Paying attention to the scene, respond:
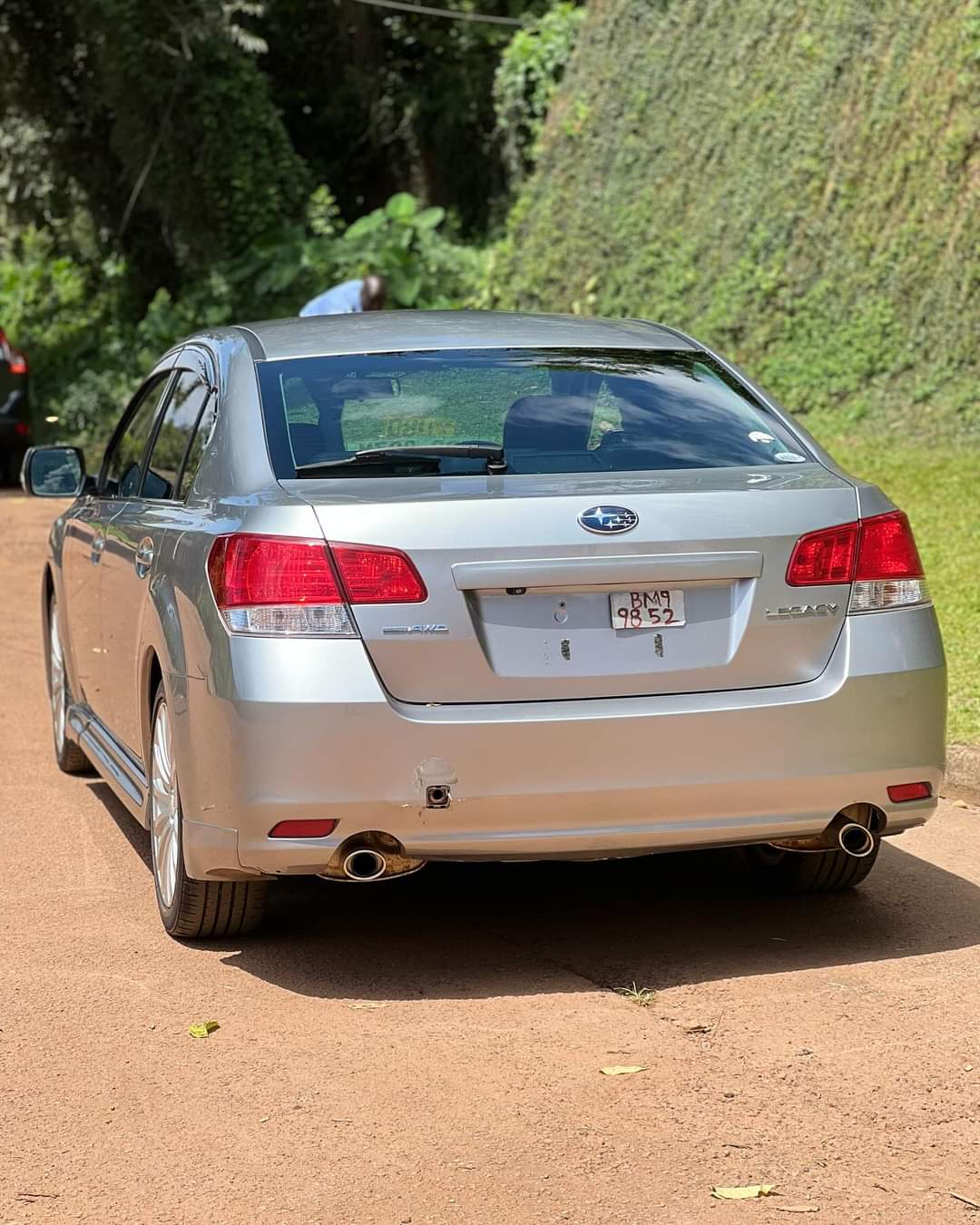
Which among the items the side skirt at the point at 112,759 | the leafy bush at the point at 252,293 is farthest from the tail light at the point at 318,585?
the leafy bush at the point at 252,293

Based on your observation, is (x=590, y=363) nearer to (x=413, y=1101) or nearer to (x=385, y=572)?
(x=385, y=572)

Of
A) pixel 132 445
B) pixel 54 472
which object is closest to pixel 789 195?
pixel 54 472

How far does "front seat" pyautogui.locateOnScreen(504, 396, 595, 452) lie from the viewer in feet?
17.0

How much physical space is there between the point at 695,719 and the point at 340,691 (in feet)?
2.81

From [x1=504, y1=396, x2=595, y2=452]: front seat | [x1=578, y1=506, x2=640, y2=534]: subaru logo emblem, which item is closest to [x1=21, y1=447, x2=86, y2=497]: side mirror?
[x1=504, y1=396, x2=595, y2=452]: front seat

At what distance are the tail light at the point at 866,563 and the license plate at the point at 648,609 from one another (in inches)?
11.7

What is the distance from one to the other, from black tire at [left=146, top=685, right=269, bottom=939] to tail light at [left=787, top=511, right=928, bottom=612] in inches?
66.1

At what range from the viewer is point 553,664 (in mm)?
4703

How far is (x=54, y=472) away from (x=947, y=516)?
21.8 ft

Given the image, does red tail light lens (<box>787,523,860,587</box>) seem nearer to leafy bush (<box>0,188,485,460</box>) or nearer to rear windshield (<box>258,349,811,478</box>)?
rear windshield (<box>258,349,811,478</box>)

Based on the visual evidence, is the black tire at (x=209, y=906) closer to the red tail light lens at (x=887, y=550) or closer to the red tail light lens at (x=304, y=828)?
the red tail light lens at (x=304, y=828)

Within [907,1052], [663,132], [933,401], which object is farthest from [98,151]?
[907,1052]

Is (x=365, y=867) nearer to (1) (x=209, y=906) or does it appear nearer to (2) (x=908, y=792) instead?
(1) (x=209, y=906)

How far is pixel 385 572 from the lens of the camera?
464cm
